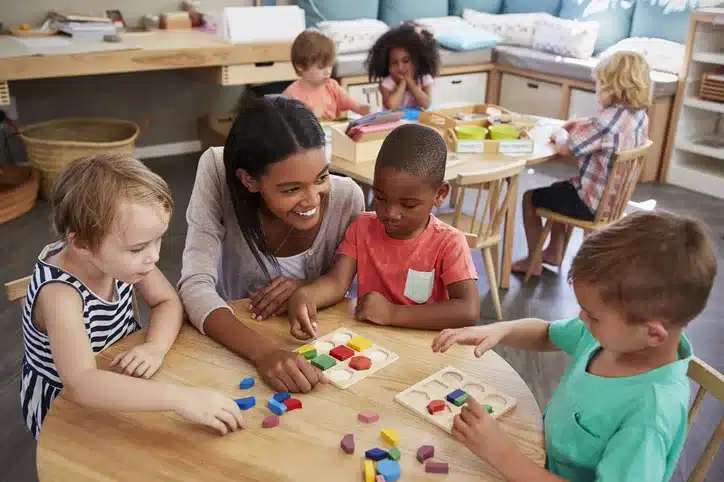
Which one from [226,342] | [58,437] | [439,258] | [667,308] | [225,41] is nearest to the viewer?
[667,308]

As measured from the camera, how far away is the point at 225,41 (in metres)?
4.30

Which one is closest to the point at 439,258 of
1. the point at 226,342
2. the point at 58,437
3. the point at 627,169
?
the point at 226,342

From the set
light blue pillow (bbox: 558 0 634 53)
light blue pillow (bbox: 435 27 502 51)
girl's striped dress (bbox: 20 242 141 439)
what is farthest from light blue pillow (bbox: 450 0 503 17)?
girl's striped dress (bbox: 20 242 141 439)

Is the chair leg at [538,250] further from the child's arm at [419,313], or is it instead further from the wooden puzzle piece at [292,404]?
the wooden puzzle piece at [292,404]

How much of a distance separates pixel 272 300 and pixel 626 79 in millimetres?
2154

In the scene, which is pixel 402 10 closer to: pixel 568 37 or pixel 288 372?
pixel 568 37

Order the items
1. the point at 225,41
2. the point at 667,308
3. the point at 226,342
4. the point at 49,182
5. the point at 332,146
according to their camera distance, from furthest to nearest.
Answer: the point at 225,41 → the point at 49,182 → the point at 332,146 → the point at 226,342 → the point at 667,308

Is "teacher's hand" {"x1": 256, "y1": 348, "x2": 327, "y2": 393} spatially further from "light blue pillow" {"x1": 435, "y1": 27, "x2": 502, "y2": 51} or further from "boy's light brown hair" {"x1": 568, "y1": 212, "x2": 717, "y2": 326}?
"light blue pillow" {"x1": 435, "y1": 27, "x2": 502, "y2": 51}

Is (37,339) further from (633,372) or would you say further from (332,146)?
(332,146)

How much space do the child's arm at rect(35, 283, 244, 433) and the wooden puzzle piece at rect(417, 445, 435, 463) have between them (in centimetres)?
29

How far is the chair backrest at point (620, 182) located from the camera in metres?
2.89

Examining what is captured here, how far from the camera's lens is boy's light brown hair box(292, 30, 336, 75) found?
11.1ft

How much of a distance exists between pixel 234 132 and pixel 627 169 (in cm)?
200

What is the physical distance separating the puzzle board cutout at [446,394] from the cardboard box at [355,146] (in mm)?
1566
